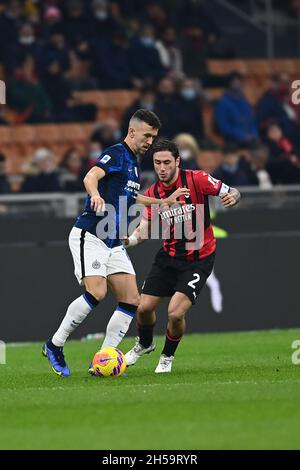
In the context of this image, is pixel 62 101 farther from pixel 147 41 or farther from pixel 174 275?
pixel 174 275

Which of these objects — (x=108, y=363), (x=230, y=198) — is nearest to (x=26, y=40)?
(x=230, y=198)

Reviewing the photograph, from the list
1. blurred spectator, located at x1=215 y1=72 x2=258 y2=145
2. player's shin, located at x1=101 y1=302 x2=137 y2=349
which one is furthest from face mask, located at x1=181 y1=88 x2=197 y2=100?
player's shin, located at x1=101 y1=302 x2=137 y2=349

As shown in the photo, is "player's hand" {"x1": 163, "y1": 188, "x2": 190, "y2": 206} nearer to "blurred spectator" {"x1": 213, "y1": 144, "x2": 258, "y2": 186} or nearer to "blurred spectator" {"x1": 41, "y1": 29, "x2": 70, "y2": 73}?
"blurred spectator" {"x1": 213, "y1": 144, "x2": 258, "y2": 186}

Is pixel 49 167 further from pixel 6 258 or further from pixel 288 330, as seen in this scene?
pixel 288 330

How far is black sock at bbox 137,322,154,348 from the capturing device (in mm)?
12077

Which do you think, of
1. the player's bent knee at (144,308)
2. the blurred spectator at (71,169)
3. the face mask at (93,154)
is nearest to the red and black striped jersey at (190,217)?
the player's bent knee at (144,308)

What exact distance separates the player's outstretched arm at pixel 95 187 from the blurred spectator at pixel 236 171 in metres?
8.77

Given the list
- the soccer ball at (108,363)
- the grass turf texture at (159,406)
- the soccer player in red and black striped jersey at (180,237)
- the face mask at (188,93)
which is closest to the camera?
the grass turf texture at (159,406)

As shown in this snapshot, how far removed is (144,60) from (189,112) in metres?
1.81

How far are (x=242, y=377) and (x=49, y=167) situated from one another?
835cm

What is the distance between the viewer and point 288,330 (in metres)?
17.2

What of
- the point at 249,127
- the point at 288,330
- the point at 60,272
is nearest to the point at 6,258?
A: the point at 60,272

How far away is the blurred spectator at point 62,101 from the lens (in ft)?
68.9

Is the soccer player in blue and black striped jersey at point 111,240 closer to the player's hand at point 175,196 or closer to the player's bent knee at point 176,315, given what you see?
the player's hand at point 175,196
